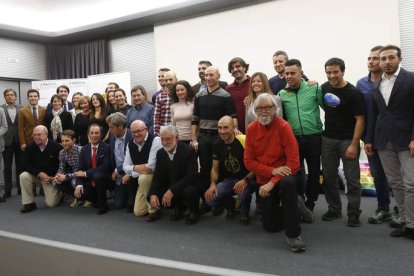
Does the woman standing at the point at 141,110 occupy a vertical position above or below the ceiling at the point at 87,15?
below

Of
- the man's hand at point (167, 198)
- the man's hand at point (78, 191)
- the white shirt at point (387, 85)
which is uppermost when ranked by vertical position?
the white shirt at point (387, 85)

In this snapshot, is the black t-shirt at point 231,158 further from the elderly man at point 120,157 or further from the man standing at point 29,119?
the man standing at point 29,119

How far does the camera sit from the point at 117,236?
2.94 metres

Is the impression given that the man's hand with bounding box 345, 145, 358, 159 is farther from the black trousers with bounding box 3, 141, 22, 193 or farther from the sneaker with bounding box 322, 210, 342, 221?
the black trousers with bounding box 3, 141, 22, 193

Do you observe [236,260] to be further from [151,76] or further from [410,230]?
[151,76]

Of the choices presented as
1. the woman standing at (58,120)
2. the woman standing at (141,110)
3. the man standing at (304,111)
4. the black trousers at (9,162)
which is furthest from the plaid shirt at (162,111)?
the black trousers at (9,162)

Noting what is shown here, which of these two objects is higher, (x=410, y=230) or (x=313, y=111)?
(x=313, y=111)

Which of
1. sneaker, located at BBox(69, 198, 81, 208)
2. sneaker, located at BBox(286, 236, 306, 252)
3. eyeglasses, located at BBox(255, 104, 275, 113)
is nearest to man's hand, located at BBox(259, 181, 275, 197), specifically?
sneaker, located at BBox(286, 236, 306, 252)

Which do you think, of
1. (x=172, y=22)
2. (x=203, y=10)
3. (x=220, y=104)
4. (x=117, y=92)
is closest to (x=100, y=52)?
(x=172, y=22)

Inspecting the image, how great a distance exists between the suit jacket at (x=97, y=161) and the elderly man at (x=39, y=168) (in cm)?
42

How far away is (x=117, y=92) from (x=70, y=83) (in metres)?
2.91

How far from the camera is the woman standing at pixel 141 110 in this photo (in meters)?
3.99

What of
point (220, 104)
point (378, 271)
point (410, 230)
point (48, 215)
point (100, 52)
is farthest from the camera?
point (100, 52)

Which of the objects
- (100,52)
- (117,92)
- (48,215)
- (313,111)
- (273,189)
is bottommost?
(48,215)
